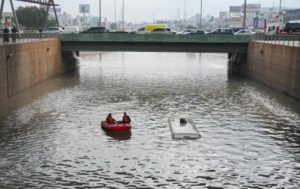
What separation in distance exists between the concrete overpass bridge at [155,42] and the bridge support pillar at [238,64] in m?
3.18

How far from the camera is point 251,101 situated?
4653cm

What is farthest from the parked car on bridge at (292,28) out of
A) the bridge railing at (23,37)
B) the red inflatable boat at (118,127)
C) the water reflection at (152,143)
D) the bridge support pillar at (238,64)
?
Answer: the red inflatable boat at (118,127)

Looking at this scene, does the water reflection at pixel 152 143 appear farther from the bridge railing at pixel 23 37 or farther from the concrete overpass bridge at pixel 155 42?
the concrete overpass bridge at pixel 155 42

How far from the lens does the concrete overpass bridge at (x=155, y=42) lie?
6531cm

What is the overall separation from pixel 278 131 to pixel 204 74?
3780 centimetres

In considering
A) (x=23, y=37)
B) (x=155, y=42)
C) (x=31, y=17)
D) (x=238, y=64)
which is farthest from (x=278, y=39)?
(x=31, y=17)

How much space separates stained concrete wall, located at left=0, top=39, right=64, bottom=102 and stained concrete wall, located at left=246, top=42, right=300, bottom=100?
26287 mm

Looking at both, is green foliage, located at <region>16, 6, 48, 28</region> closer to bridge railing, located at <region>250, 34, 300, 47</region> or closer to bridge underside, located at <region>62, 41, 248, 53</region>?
bridge underside, located at <region>62, 41, 248, 53</region>

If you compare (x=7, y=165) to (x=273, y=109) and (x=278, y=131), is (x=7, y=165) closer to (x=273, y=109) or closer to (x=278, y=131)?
(x=278, y=131)

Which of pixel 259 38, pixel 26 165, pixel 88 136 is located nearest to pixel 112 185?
pixel 26 165

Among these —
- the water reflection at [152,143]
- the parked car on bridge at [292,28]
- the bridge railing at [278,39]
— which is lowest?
the water reflection at [152,143]

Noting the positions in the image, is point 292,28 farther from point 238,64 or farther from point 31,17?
point 31,17

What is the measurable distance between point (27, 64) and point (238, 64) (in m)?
35.3

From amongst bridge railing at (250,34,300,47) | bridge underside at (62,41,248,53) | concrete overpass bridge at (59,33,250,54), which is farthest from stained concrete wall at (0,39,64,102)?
bridge railing at (250,34,300,47)
